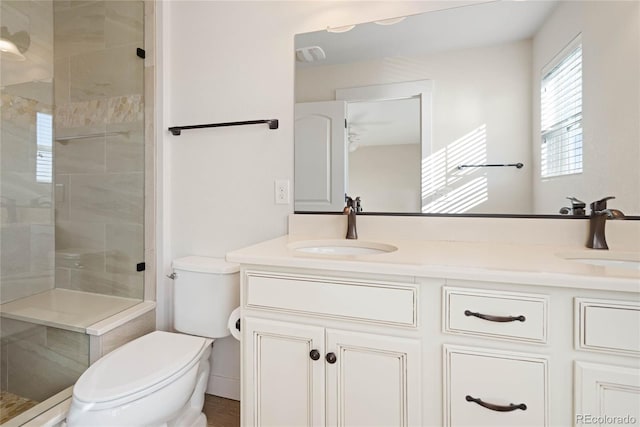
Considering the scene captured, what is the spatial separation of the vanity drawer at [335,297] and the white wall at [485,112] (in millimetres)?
591

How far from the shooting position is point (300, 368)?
106 cm

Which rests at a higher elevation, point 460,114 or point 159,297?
point 460,114

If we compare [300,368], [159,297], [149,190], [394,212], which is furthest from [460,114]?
[159,297]

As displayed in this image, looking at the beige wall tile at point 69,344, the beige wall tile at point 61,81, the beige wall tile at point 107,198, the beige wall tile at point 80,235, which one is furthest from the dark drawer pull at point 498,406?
the beige wall tile at point 61,81

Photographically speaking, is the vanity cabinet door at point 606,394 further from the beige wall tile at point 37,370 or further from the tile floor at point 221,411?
the beige wall tile at point 37,370

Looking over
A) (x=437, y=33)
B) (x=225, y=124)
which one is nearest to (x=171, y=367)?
(x=225, y=124)

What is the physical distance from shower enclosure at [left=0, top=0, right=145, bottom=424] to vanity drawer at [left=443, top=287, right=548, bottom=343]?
1.61 metres

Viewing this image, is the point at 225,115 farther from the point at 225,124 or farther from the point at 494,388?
the point at 494,388

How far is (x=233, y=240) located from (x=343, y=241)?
599 millimetres

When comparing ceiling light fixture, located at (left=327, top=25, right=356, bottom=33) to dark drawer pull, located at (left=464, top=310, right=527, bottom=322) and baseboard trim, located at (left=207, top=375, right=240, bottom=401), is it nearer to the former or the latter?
dark drawer pull, located at (left=464, top=310, right=527, bottom=322)

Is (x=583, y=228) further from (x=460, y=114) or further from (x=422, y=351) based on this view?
(x=422, y=351)

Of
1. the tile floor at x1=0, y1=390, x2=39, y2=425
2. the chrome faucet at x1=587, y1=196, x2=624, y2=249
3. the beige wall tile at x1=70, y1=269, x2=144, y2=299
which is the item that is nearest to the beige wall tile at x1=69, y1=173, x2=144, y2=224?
the beige wall tile at x1=70, y1=269, x2=144, y2=299

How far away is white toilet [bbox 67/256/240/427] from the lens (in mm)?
1083

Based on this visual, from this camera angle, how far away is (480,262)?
0.95 m
